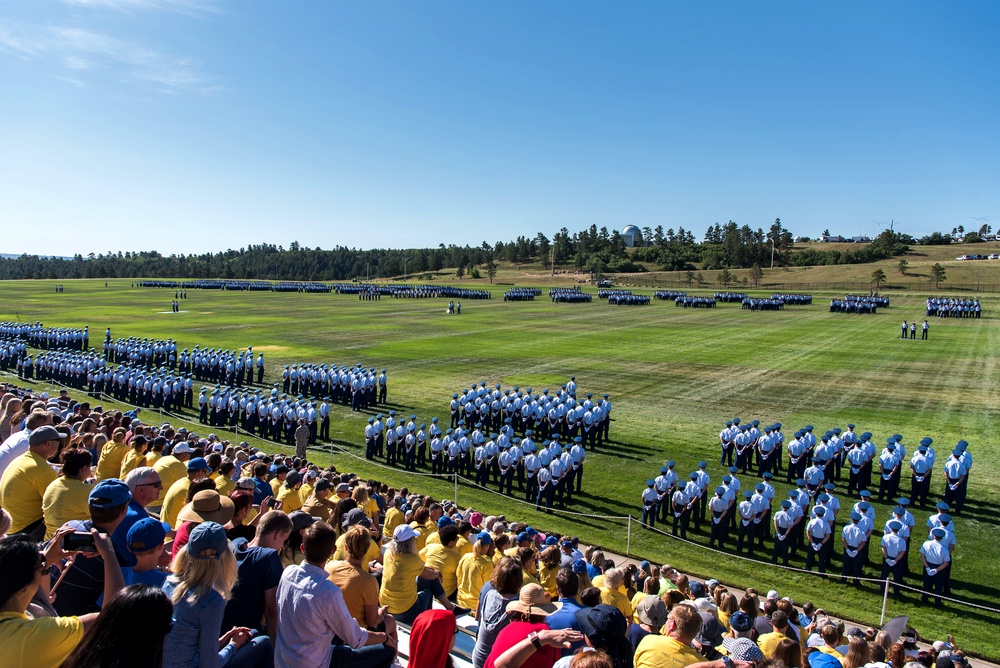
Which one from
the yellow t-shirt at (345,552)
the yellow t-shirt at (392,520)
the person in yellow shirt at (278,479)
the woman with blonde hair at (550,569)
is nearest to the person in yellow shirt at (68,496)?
the yellow t-shirt at (345,552)

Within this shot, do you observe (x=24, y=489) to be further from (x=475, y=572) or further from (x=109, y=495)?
(x=475, y=572)

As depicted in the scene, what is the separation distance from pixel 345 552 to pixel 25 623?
2.01 meters

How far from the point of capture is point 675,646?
3822mm

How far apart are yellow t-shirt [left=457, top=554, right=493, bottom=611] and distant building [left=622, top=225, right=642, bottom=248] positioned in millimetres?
161401

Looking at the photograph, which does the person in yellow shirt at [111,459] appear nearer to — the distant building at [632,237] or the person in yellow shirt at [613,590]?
the person in yellow shirt at [613,590]

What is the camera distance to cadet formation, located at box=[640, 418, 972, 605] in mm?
9453

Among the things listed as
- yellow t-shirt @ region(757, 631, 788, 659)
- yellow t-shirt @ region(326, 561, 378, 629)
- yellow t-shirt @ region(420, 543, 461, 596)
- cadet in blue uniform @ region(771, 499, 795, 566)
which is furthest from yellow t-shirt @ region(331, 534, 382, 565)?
cadet in blue uniform @ region(771, 499, 795, 566)

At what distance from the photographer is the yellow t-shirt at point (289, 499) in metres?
7.76

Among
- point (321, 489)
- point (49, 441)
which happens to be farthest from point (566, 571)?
point (49, 441)

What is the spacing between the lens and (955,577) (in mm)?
9953

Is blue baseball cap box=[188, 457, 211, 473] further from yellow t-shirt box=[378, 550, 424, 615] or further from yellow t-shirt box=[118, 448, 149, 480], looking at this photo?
yellow t-shirt box=[378, 550, 424, 615]

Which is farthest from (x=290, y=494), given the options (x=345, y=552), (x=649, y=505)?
(x=649, y=505)

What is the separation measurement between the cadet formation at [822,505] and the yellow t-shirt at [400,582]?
7.35 meters

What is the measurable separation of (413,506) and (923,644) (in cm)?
660
